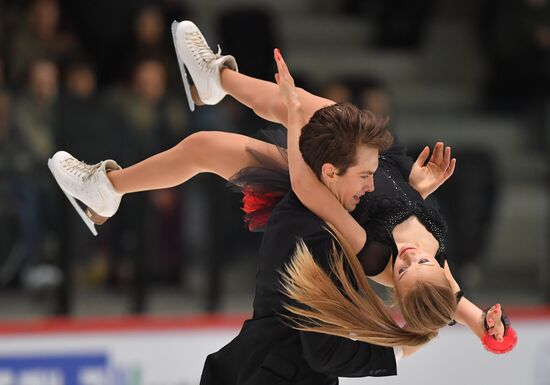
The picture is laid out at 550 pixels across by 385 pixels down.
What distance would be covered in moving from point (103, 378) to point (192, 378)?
457 mm

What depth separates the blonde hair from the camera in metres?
3.85

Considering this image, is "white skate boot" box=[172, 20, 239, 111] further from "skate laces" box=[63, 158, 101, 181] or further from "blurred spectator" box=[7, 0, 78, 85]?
"blurred spectator" box=[7, 0, 78, 85]

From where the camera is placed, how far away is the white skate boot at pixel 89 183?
4637mm

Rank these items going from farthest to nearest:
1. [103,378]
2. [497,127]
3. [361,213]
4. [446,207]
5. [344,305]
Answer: [497,127], [446,207], [103,378], [361,213], [344,305]

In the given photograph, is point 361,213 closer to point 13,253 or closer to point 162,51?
point 13,253

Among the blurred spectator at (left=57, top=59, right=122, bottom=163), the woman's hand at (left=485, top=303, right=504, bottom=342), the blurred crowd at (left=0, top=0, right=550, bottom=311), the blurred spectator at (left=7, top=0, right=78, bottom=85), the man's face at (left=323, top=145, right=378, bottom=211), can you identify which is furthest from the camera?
the blurred spectator at (left=7, top=0, right=78, bottom=85)

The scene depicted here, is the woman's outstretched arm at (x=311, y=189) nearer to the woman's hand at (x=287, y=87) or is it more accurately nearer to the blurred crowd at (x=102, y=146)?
the woman's hand at (x=287, y=87)

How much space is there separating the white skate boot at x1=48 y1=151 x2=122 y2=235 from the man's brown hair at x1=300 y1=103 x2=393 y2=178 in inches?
38.1

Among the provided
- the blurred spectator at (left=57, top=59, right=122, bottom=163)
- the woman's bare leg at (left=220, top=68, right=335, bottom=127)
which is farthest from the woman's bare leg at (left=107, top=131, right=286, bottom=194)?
the blurred spectator at (left=57, top=59, right=122, bottom=163)

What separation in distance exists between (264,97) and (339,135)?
2.02 ft

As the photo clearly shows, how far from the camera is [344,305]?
12.8 ft

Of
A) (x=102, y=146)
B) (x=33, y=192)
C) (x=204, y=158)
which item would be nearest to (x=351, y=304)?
(x=204, y=158)

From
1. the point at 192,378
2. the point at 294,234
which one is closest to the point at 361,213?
the point at 294,234

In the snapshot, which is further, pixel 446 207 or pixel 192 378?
pixel 446 207
